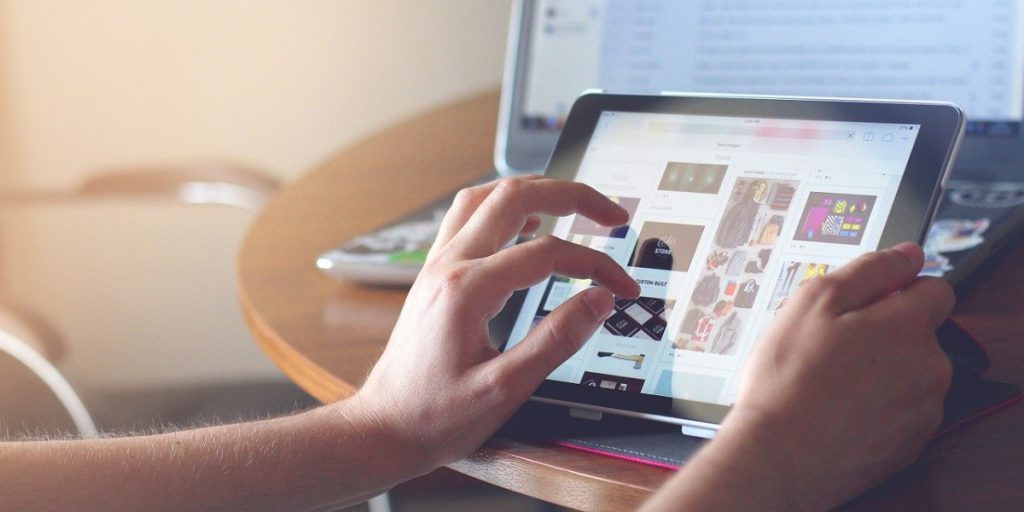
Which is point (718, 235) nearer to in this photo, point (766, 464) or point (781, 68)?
point (766, 464)

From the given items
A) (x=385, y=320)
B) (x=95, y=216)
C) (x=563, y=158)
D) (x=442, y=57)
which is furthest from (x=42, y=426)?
(x=442, y=57)

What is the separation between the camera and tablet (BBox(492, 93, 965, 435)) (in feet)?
1.89

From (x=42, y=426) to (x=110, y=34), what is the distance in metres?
0.87

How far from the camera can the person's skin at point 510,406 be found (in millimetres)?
484

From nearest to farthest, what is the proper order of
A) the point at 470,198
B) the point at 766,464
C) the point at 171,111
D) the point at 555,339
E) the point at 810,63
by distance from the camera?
the point at 766,464 < the point at 555,339 < the point at 470,198 < the point at 810,63 < the point at 171,111

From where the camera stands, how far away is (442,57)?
5.83 feet

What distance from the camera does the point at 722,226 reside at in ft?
A: 2.03

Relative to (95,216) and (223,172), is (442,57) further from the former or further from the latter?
(95,216)

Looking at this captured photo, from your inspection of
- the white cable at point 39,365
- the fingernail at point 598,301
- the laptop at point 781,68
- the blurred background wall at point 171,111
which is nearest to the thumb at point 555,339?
the fingernail at point 598,301

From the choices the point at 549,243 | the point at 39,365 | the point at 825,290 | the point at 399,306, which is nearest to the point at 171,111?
the point at 39,365

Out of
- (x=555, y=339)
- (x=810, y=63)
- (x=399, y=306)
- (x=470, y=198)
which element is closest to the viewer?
(x=555, y=339)

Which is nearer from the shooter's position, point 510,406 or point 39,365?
point 510,406

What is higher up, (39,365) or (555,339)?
(555,339)

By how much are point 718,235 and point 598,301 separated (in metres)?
0.09
